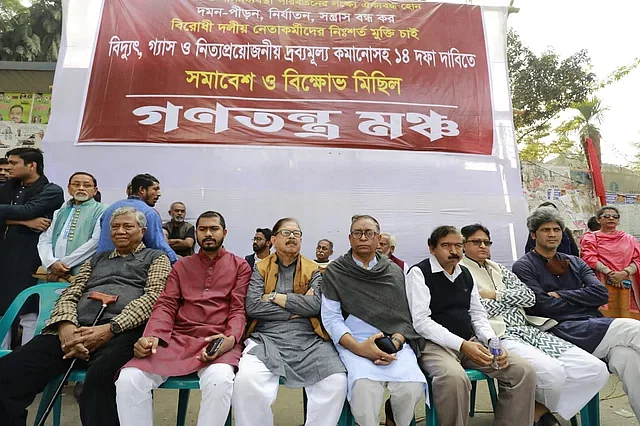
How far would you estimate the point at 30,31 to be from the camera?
1223 cm

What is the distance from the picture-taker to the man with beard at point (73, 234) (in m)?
2.95

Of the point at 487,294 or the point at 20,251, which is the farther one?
the point at 20,251

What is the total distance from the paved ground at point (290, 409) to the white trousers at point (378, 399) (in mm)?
756

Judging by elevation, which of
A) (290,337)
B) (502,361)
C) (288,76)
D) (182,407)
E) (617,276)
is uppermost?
(288,76)

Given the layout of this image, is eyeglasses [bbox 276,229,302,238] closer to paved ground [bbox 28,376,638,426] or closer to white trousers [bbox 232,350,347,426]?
white trousers [bbox 232,350,347,426]

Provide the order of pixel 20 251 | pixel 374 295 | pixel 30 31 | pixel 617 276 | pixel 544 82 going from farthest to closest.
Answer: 1. pixel 30 31
2. pixel 544 82
3. pixel 617 276
4. pixel 20 251
5. pixel 374 295

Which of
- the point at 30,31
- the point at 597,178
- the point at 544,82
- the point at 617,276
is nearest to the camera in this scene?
the point at 617,276

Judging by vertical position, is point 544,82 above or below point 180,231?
above

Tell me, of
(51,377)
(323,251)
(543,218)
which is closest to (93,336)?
(51,377)

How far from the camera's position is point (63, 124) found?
4.83 metres

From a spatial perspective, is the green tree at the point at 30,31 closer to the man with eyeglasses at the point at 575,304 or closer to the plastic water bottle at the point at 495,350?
the man with eyeglasses at the point at 575,304

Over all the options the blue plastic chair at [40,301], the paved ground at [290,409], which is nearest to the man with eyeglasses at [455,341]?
the paved ground at [290,409]

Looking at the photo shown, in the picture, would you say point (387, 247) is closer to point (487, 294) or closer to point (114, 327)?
point (487, 294)

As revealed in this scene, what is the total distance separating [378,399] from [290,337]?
0.59 m
